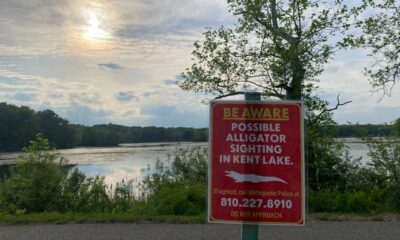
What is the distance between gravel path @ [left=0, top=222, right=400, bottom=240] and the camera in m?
7.23

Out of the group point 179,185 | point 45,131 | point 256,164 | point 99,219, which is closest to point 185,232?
point 99,219

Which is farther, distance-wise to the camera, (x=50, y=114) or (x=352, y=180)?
(x=50, y=114)

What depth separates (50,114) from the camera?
6350 cm

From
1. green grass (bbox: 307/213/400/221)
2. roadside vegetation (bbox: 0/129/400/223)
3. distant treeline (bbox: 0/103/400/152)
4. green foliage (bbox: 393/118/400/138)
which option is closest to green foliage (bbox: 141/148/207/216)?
roadside vegetation (bbox: 0/129/400/223)

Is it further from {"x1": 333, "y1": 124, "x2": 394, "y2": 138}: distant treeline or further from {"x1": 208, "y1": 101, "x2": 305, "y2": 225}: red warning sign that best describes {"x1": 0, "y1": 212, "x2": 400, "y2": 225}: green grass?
{"x1": 208, "y1": 101, "x2": 305, "y2": 225}: red warning sign

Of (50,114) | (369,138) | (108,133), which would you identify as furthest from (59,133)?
(369,138)

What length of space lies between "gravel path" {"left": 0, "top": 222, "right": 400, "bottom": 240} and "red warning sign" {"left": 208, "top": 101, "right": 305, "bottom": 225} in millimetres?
3627

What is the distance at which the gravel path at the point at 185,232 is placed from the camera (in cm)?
723

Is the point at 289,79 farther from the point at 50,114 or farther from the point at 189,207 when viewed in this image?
the point at 50,114

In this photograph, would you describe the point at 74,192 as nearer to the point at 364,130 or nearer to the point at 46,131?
the point at 364,130

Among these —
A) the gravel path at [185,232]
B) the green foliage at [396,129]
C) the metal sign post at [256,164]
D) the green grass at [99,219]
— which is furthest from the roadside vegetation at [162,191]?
the metal sign post at [256,164]

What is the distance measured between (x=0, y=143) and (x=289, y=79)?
49338mm

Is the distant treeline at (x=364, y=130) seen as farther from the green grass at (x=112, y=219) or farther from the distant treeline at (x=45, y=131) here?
the distant treeline at (x=45, y=131)

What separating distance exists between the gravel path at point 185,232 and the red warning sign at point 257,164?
363 cm
